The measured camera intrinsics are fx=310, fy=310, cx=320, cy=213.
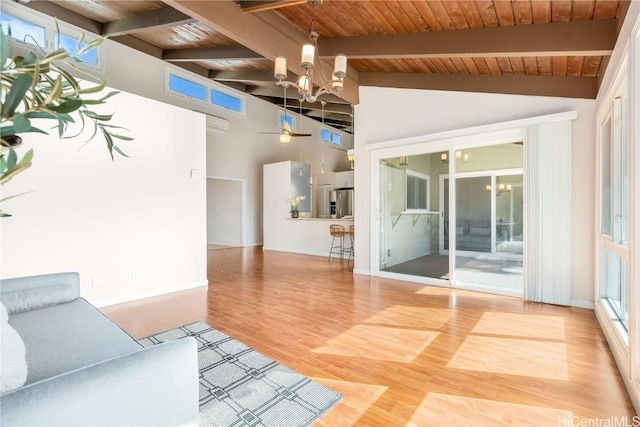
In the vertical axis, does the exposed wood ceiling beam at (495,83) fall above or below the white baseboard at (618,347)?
above

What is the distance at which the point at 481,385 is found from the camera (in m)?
2.11

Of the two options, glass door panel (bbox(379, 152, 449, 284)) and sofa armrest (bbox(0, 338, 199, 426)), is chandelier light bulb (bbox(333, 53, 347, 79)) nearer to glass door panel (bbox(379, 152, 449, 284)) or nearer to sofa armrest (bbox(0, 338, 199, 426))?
glass door panel (bbox(379, 152, 449, 284))

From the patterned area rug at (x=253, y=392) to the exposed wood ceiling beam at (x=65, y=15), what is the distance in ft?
22.9

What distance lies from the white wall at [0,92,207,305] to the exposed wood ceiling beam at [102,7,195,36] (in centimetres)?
200

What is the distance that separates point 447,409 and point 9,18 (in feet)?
28.2

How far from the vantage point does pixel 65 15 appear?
590 centimetres

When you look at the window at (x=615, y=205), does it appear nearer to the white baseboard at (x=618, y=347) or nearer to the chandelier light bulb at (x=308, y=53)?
the white baseboard at (x=618, y=347)

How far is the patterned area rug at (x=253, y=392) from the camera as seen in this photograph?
5.86ft

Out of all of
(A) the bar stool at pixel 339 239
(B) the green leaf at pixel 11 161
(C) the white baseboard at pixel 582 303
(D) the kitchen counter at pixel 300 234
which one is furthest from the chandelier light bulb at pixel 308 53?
(D) the kitchen counter at pixel 300 234

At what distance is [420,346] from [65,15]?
820 cm

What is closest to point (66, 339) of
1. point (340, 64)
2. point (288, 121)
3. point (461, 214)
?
point (340, 64)

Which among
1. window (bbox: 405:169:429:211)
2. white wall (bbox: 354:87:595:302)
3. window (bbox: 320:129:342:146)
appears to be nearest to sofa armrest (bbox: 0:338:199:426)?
white wall (bbox: 354:87:595:302)

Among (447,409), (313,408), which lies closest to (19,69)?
(313,408)

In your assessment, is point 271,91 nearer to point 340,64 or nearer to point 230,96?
point 230,96
